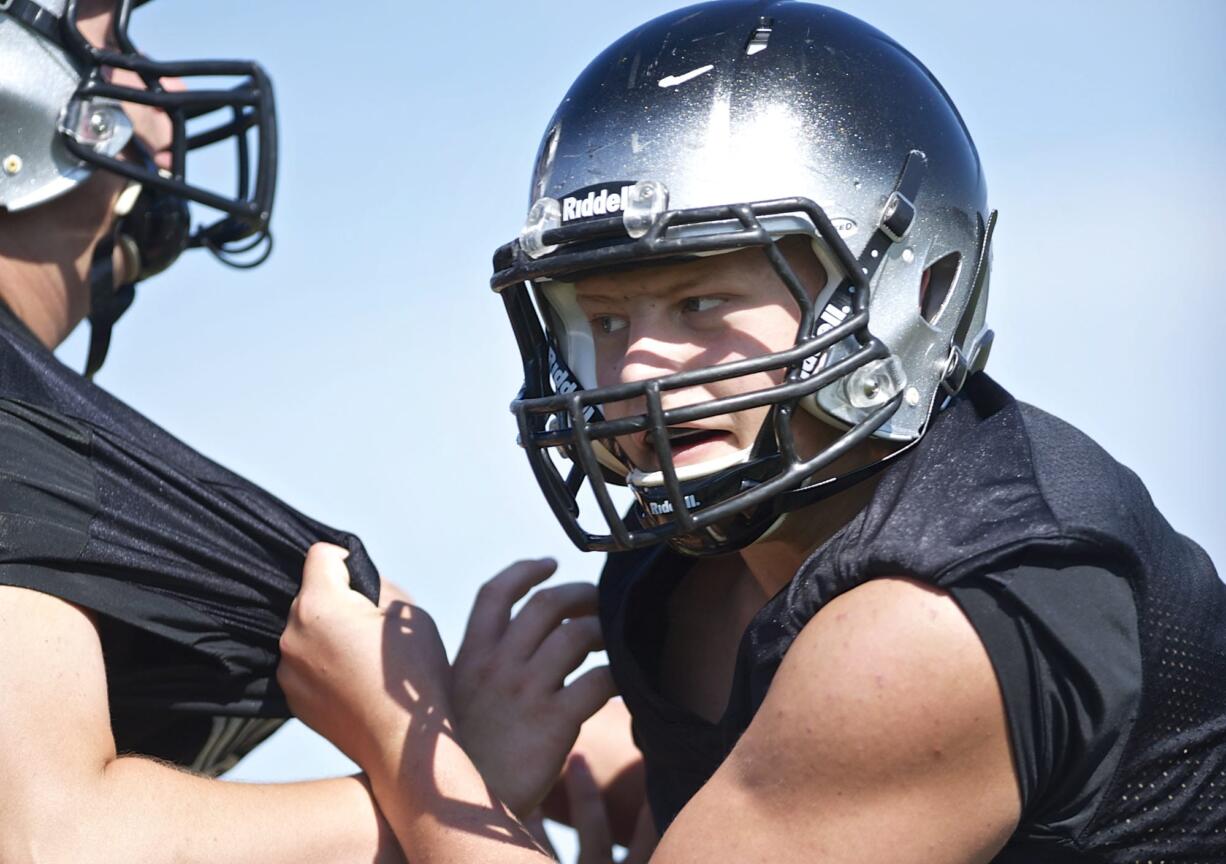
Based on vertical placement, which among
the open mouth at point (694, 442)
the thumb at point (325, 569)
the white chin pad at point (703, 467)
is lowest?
the thumb at point (325, 569)

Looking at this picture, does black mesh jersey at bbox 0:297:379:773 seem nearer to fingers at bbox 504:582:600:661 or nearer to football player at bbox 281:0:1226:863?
football player at bbox 281:0:1226:863

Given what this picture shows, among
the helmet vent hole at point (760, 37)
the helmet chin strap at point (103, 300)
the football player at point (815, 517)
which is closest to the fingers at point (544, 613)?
the football player at point (815, 517)

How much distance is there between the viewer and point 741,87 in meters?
2.65

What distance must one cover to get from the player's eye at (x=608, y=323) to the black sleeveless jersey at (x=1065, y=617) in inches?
20.0

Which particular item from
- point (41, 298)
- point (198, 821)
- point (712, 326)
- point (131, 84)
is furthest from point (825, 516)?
point (131, 84)

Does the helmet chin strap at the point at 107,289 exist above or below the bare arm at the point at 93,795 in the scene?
above

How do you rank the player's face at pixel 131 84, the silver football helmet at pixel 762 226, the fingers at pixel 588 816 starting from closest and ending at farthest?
1. the silver football helmet at pixel 762 226
2. the player's face at pixel 131 84
3. the fingers at pixel 588 816

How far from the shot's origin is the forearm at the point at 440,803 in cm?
→ 258

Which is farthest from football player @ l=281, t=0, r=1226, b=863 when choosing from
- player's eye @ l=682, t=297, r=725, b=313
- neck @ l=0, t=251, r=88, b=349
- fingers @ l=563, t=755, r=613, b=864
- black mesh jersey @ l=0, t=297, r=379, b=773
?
neck @ l=0, t=251, r=88, b=349

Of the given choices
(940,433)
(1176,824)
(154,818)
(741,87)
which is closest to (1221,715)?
(1176,824)

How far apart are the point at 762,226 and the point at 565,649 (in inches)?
37.3

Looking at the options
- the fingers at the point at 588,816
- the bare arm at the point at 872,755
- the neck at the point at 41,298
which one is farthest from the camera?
the fingers at the point at 588,816

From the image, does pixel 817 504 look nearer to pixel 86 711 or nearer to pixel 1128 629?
pixel 1128 629

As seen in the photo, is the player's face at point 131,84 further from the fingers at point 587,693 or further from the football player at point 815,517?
the fingers at point 587,693
